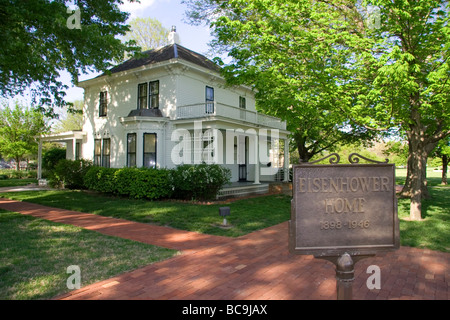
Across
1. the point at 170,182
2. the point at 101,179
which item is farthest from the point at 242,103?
the point at 101,179

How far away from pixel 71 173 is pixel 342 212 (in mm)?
18327

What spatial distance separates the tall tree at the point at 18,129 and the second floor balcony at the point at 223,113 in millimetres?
19464

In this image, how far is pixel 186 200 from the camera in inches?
544

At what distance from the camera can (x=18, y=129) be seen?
2941 centimetres

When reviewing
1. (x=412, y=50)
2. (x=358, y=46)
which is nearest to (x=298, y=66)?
(x=358, y=46)

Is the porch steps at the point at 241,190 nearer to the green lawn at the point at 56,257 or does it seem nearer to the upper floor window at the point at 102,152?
the green lawn at the point at 56,257

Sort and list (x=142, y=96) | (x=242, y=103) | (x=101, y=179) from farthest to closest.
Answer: (x=242, y=103)
(x=142, y=96)
(x=101, y=179)

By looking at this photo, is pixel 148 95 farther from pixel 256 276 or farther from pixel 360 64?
pixel 256 276

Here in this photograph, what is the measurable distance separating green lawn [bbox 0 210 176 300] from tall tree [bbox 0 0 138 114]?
5725 mm

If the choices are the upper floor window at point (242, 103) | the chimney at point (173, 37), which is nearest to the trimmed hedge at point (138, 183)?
the upper floor window at point (242, 103)

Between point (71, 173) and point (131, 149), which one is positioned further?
point (71, 173)

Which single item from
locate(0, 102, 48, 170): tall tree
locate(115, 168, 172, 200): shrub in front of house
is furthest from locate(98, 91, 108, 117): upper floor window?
locate(0, 102, 48, 170): tall tree

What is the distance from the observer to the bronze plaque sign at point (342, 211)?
305 cm

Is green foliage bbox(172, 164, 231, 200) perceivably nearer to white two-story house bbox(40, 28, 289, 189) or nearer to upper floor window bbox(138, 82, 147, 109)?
white two-story house bbox(40, 28, 289, 189)
